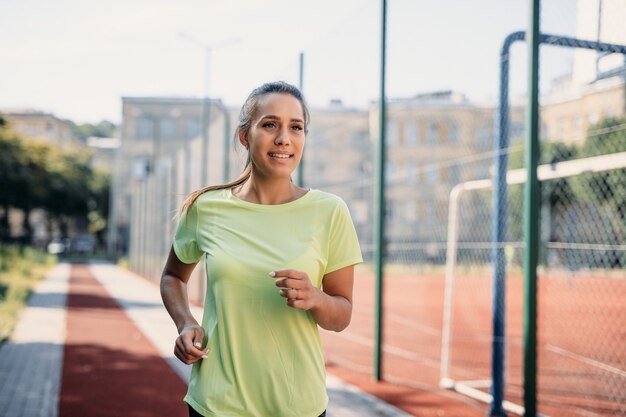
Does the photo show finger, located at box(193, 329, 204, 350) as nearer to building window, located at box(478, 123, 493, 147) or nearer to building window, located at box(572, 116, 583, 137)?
building window, located at box(572, 116, 583, 137)

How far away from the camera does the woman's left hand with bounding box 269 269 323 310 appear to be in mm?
1757

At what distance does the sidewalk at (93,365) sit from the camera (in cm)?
588

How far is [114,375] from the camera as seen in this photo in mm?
7383

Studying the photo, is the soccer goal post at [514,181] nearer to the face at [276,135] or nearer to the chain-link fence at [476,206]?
the chain-link fence at [476,206]

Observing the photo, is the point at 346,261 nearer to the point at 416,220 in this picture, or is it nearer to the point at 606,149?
the point at 416,220

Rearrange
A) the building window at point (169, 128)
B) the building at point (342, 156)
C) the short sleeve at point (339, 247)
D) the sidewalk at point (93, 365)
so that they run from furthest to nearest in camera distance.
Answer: the building window at point (169, 128) < the building at point (342, 156) < the sidewalk at point (93, 365) < the short sleeve at point (339, 247)

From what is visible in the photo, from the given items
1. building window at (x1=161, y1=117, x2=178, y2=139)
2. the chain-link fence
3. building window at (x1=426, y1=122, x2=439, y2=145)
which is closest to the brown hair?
the chain-link fence

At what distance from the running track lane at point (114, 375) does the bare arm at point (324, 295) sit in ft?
13.2

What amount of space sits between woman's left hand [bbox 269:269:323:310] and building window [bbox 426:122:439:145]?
836cm

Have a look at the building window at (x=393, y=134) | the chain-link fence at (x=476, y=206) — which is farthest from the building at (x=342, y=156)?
the building window at (x=393, y=134)

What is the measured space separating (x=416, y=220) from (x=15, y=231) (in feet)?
148

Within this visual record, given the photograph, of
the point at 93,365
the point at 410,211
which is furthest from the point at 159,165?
the point at 93,365

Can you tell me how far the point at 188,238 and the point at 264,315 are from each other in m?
0.36

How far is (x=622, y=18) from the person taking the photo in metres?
4.49
